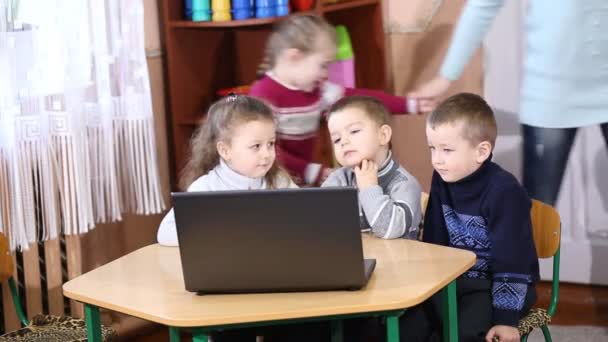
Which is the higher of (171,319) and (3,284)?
(171,319)

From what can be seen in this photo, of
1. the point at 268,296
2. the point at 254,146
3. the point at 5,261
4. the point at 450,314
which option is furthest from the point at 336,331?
the point at 5,261

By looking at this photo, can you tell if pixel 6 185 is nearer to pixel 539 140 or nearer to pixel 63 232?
pixel 63 232

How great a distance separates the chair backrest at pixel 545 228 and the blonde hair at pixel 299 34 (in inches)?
33.6

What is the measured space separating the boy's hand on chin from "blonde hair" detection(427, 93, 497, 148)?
17 cm

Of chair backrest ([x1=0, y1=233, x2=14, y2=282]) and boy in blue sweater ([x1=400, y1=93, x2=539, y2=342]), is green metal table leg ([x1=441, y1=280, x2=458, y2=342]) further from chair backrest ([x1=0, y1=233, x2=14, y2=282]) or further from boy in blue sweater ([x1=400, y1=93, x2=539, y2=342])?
chair backrest ([x1=0, y1=233, x2=14, y2=282])

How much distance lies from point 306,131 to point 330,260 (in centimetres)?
122

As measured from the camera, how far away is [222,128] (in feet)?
7.72

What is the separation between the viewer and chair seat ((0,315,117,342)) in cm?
241

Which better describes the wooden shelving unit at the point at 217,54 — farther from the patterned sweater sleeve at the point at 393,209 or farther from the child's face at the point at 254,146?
the patterned sweater sleeve at the point at 393,209

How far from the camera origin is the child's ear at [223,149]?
92.6 inches

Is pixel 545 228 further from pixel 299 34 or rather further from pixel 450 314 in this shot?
pixel 299 34

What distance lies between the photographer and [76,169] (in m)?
2.83

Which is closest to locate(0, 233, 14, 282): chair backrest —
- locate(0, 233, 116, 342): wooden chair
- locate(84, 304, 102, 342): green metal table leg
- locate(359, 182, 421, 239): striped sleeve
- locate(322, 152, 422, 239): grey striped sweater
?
locate(0, 233, 116, 342): wooden chair

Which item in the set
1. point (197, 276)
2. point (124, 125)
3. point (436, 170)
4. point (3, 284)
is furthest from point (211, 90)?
point (197, 276)
